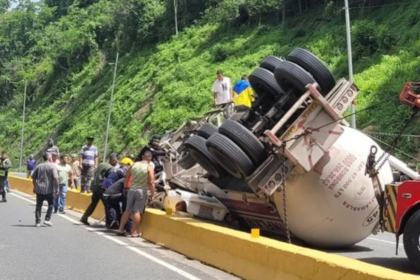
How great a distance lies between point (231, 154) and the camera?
32.1 feet

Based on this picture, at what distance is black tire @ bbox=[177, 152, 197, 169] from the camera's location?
13719 millimetres

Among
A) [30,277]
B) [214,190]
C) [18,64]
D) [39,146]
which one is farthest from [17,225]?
[18,64]

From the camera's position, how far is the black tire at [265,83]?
34.8 ft

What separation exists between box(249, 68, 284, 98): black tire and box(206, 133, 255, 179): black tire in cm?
128

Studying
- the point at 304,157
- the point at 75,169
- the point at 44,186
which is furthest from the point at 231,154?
the point at 75,169

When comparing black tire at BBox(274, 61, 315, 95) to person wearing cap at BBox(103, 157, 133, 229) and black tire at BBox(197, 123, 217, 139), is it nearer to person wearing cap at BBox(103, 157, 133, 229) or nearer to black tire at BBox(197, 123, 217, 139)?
black tire at BBox(197, 123, 217, 139)

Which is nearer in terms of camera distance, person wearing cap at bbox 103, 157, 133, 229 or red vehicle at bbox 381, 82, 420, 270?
red vehicle at bbox 381, 82, 420, 270

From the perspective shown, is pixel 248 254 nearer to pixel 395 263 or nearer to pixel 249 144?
pixel 249 144

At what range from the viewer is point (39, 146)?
62.5 metres

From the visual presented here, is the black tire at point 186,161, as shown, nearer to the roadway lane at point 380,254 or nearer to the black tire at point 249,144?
the black tire at point 249,144

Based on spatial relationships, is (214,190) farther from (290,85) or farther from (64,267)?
(64,267)

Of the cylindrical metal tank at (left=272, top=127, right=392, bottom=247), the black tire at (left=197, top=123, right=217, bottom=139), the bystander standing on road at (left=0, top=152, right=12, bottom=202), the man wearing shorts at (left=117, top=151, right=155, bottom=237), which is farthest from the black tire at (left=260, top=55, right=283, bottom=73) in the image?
the bystander standing on road at (left=0, top=152, right=12, bottom=202)

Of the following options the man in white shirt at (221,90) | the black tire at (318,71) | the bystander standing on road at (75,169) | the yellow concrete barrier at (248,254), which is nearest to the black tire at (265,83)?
the black tire at (318,71)

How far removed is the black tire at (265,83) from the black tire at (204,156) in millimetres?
1401
